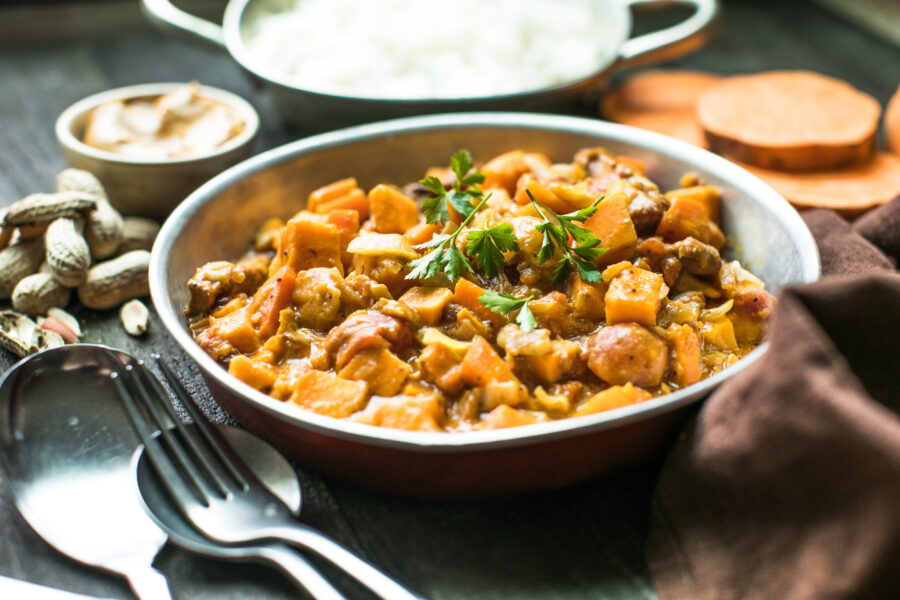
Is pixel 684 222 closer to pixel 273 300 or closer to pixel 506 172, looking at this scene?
pixel 506 172

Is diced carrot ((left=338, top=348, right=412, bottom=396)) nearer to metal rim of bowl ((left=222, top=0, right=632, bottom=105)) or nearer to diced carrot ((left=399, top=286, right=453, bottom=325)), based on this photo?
diced carrot ((left=399, top=286, right=453, bottom=325))

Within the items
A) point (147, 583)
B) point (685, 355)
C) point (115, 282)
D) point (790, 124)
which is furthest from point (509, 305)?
point (790, 124)

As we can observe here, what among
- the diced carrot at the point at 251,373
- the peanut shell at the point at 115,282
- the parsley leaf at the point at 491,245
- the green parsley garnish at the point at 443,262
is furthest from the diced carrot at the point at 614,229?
the peanut shell at the point at 115,282

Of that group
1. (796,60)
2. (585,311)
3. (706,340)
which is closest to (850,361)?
(706,340)

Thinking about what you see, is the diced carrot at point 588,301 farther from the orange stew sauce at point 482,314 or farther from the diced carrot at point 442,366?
the diced carrot at point 442,366

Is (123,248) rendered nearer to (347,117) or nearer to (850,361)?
(347,117)

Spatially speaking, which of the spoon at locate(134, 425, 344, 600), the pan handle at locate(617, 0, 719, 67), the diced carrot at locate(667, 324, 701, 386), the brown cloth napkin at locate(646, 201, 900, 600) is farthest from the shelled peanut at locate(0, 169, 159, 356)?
the pan handle at locate(617, 0, 719, 67)

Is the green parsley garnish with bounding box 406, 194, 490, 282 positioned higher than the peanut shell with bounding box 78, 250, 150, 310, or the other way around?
the green parsley garnish with bounding box 406, 194, 490, 282
